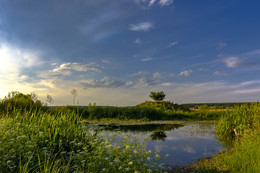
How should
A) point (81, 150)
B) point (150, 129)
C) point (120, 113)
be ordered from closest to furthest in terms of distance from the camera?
point (81, 150) → point (150, 129) → point (120, 113)

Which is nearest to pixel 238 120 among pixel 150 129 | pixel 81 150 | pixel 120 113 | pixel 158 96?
pixel 150 129

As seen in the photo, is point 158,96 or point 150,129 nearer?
point 150,129

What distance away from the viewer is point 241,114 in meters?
13.5

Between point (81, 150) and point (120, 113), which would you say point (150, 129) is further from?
point (81, 150)

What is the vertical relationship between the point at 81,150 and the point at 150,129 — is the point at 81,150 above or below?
above

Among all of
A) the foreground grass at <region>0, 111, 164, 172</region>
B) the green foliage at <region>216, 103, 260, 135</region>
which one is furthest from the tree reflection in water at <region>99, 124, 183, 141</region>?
the foreground grass at <region>0, 111, 164, 172</region>

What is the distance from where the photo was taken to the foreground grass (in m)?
4.93

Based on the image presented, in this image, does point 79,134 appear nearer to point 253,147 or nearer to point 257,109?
point 253,147

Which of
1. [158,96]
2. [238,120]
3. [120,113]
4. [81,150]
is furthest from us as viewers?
[158,96]

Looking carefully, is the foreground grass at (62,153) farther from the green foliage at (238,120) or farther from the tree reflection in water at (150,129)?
the green foliage at (238,120)

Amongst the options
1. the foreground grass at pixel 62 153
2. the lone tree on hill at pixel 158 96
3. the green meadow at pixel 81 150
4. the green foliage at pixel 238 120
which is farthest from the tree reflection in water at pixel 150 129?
the lone tree on hill at pixel 158 96

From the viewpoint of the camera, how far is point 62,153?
5672 mm

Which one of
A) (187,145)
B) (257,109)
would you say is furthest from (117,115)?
(257,109)

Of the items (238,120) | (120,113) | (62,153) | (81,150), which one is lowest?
(81,150)
